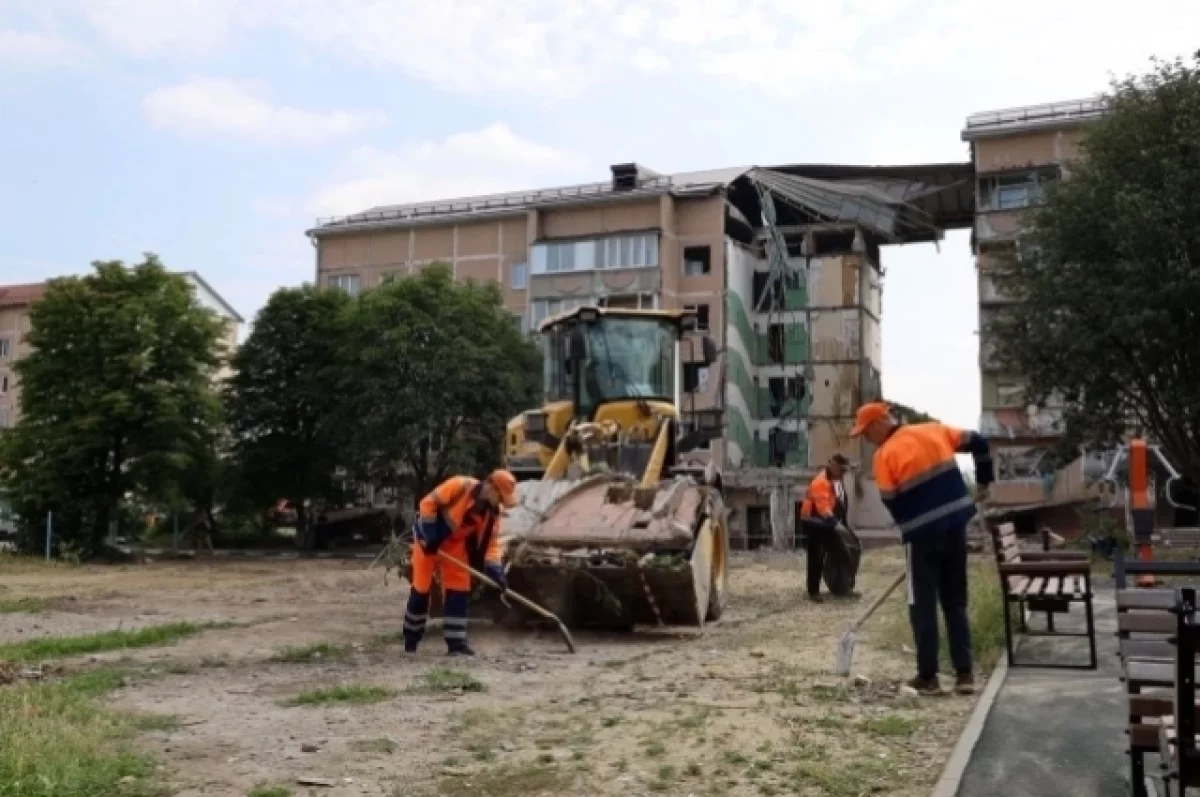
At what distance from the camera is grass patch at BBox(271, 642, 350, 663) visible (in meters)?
9.29

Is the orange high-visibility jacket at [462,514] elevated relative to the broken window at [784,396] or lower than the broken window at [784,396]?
lower

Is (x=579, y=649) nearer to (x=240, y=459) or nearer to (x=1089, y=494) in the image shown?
(x=240, y=459)

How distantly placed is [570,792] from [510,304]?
147 ft

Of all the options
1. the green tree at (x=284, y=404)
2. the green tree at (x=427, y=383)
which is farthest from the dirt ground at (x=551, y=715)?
the green tree at (x=284, y=404)

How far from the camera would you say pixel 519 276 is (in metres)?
49.6

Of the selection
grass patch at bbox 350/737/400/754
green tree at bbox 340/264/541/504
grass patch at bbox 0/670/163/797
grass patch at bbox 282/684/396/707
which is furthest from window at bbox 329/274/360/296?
grass patch at bbox 350/737/400/754

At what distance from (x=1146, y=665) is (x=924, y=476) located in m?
3.20

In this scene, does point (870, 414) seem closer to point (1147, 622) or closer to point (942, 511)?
point (942, 511)

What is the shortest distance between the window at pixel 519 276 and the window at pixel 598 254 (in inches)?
79.7

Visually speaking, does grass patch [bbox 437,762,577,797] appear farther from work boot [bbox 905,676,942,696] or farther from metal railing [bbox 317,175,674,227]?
metal railing [bbox 317,175,674,227]

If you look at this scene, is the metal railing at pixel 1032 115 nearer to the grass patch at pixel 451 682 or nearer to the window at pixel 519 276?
the window at pixel 519 276

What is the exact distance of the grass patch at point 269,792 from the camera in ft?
16.3

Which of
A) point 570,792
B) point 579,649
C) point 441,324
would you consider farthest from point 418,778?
point 441,324

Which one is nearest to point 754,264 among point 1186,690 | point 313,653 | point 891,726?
point 313,653
